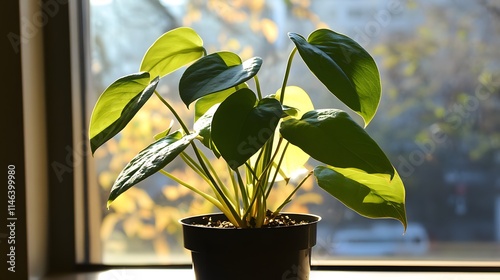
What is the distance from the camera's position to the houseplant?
846 mm

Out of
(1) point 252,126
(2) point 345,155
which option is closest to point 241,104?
(1) point 252,126

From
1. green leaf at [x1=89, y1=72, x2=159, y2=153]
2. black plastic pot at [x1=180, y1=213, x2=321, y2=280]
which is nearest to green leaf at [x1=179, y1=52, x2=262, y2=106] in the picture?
green leaf at [x1=89, y1=72, x2=159, y2=153]

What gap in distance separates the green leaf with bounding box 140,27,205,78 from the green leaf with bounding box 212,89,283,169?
219 mm

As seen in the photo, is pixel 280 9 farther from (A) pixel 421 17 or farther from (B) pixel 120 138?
(B) pixel 120 138

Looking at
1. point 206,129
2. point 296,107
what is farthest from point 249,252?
point 296,107

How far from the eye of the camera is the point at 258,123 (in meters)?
0.85

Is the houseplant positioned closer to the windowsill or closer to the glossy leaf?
the glossy leaf

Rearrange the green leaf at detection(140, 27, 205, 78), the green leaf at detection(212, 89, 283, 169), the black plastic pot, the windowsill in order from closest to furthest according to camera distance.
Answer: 1. the green leaf at detection(212, 89, 283, 169)
2. the black plastic pot
3. the green leaf at detection(140, 27, 205, 78)
4. the windowsill

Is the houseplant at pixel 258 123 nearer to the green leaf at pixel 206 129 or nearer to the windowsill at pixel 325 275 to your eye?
the green leaf at pixel 206 129

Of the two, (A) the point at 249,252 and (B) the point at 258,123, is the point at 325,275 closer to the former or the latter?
(A) the point at 249,252

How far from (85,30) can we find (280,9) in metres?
0.42

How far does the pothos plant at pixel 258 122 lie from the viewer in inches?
33.3

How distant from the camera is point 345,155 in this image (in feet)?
2.78

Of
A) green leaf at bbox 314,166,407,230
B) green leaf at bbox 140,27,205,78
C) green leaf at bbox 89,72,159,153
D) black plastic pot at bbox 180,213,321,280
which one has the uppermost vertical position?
green leaf at bbox 140,27,205,78
